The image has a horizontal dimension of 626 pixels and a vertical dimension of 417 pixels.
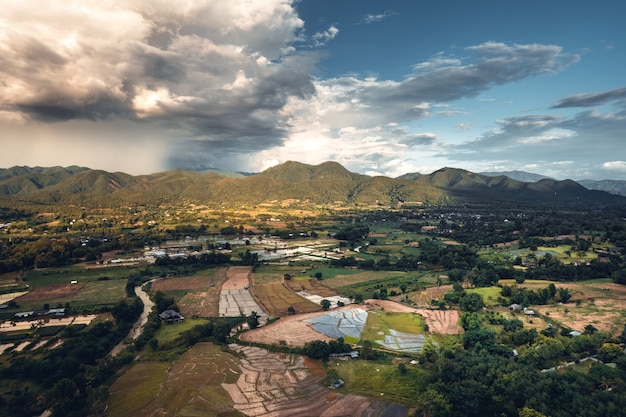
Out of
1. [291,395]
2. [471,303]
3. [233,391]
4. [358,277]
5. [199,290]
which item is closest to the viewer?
[291,395]

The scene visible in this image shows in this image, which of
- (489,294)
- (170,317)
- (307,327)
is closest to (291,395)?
(307,327)

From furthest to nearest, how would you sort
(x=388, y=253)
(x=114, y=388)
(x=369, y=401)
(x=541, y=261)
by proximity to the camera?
(x=388, y=253) < (x=541, y=261) < (x=114, y=388) < (x=369, y=401)

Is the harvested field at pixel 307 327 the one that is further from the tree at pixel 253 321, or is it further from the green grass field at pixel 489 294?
the green grass field at pixel 489 294

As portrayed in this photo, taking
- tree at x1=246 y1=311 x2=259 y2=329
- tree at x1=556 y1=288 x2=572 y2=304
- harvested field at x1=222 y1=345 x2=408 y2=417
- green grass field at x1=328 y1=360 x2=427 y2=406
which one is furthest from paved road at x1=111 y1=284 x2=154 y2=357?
tree at x1=556 y1=288 x2=572 y2=304

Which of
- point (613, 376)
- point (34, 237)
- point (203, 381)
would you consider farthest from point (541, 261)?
point (34, 237)

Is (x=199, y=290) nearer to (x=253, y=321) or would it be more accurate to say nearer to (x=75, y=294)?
(x=75, y=294)

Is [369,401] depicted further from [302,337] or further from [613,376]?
[613,376]

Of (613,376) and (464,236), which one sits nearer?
(613,376)
